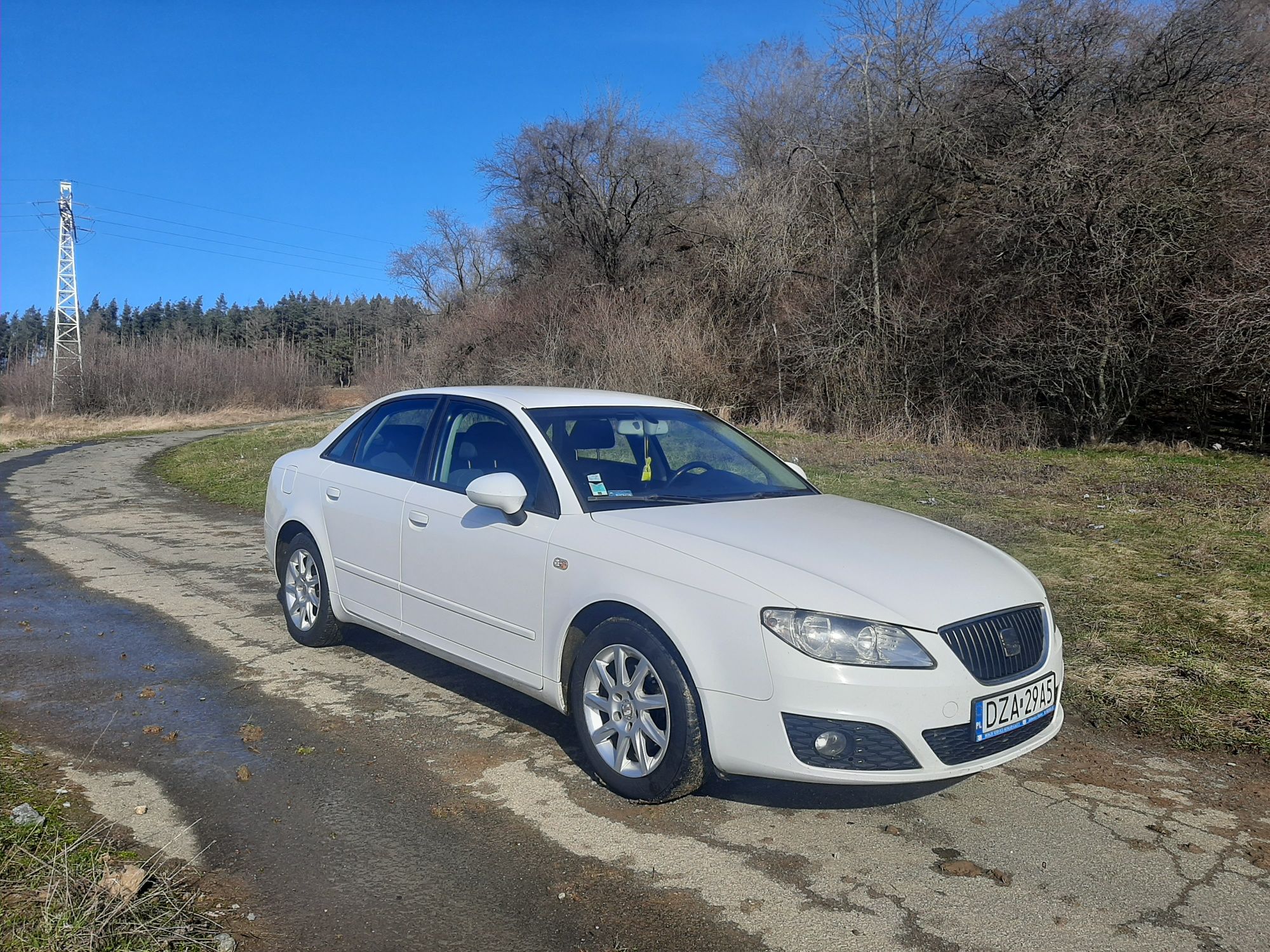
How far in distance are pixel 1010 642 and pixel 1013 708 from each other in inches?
9.8

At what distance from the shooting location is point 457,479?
5039mm

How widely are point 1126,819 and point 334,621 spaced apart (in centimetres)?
441

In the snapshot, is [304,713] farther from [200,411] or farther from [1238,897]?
[200,411]

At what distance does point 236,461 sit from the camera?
19.8 meters

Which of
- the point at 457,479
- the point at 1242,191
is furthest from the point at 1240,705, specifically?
the point at 1242,191

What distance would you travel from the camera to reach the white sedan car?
3.50 meters

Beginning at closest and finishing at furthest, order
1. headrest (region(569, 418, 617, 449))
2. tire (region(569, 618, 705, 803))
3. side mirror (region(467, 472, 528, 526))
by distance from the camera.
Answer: tire (region(569, 618, 705, 803))
side mirror (region(467, 472, 528, 526))
headrest (region(569, 418, 617, 449))

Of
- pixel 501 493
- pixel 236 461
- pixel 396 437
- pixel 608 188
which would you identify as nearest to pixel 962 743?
pixel 501 493

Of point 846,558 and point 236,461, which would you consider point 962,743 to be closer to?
point 846,558

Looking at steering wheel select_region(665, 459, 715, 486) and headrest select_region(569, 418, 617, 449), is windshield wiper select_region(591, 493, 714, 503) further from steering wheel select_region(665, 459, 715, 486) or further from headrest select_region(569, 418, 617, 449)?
headrest select_region(569, 418, 617, 449)

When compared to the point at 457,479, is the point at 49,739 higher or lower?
lower

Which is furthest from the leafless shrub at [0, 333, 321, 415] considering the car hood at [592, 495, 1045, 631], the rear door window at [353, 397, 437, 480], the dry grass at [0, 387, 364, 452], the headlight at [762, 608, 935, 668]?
the headlight at [762, 608, 935, 668]

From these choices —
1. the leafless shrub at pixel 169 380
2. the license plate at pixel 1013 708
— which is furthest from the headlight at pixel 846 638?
the leafless shrub at pixel 169 380

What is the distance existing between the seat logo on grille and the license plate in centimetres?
13
